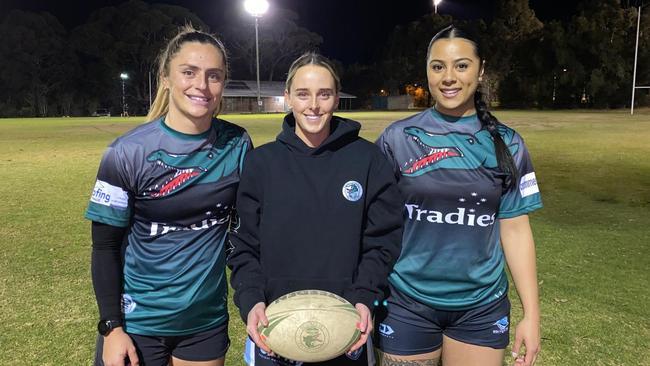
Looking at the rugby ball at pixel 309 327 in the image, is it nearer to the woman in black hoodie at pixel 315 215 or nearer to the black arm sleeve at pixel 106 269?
the woman in black hoodie at pixel 315 215

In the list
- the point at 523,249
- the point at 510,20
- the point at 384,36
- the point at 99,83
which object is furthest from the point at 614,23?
the point at 523,249

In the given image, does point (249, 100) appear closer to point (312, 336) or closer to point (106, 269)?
point (106, 269)

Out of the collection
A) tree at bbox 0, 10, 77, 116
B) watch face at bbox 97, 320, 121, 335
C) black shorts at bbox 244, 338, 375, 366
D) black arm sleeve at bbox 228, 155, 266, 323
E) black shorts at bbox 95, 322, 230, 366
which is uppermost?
tree at bbox 0, 10, 77, 116

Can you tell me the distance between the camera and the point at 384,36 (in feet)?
325

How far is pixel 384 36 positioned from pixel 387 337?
101 metres

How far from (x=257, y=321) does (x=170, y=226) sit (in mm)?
665

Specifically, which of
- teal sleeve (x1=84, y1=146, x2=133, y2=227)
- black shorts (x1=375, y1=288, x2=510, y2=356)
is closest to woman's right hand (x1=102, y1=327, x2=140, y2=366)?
teal sleeve (x1=84, y1=146, x2=133, y2=227)

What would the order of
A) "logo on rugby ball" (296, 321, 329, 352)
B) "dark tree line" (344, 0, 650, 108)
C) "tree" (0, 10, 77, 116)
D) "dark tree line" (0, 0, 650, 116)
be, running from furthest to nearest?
"tree" (0, 10, 77, 116)
"dark tree line" (0, 0, 650, 116)
"dark tree line" (344, 0, 650, 108)
"logo on rugby ball" (296, 321, 329, 352)

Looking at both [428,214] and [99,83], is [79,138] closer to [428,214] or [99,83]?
[428,214]

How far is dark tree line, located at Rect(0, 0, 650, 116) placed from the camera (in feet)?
185

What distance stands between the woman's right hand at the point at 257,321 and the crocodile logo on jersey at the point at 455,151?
36.7 inches

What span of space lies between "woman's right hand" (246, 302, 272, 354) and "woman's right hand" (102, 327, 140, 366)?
0.63 m

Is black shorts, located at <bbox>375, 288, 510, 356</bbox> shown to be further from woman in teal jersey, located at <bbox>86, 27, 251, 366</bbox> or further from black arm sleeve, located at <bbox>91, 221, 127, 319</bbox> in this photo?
black arm sleeve, located at <bbox>91, 221, 127, 319</bbox>

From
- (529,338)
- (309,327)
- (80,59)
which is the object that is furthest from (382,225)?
(80,59)
